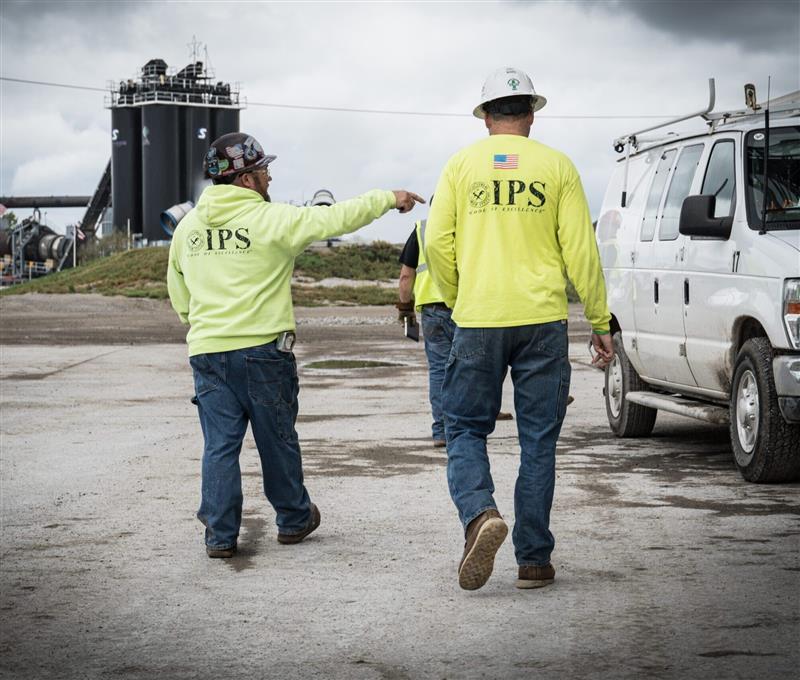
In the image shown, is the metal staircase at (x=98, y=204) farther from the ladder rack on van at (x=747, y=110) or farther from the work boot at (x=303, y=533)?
the work boot at (x=303, y=533)

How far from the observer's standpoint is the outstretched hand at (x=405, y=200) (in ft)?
21.7

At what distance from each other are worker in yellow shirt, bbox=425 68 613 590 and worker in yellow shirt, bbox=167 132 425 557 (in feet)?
2.44

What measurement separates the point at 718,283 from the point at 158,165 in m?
90.1

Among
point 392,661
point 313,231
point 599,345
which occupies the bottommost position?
point 392,661

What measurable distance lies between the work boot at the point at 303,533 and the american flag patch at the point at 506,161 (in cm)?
210

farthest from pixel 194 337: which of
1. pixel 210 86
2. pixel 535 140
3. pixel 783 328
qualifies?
pixel 210 86

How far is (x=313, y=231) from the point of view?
6648mm

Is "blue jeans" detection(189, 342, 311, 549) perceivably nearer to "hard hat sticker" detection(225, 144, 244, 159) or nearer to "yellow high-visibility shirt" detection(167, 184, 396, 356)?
"yellow high-visibility shirt" detection(167, 184, 396, 356)

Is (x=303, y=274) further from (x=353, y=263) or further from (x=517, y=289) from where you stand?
(x=517, y=289)

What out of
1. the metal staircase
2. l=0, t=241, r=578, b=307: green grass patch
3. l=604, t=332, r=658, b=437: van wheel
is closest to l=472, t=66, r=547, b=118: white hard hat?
l=604, t=332, r=658, b=437: van wheel

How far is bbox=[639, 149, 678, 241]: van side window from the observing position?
10.6 metres

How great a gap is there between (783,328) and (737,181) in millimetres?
1242

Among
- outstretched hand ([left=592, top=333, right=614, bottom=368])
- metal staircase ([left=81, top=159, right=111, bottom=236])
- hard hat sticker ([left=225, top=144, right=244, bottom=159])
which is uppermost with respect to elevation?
metal staircase ([left=81, top=159, right=111, bottom=236])

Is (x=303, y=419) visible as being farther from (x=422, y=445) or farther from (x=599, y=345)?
(x=599, y=345)
